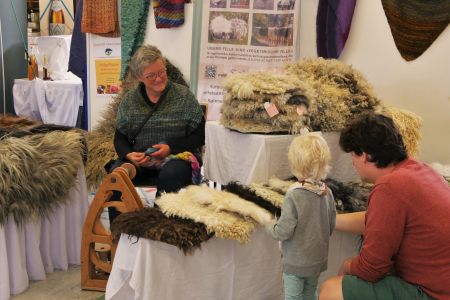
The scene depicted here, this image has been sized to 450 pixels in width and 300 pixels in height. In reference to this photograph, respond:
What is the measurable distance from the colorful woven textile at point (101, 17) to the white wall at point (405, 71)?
5.11 ft

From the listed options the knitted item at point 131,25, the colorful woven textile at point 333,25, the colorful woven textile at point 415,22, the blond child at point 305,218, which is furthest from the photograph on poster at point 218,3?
the blond child at point 305,218

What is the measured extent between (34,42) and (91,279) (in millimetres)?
3496

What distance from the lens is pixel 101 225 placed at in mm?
2160

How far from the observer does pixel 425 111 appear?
274 centimetres

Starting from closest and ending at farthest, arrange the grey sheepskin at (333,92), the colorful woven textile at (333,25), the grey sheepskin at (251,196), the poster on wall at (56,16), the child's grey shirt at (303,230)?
the child's grey shirt at (303,230) < the grey sheepskin at (251,196) < the grey sheepskin at (333,92) < the colorful woven textile at (333,25) < the poster on wall at (56,16)

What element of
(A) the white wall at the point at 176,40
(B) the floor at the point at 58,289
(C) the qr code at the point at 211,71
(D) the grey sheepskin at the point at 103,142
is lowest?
(B) the floor at the point at 58,289

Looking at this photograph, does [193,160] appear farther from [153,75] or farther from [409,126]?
[409,126]

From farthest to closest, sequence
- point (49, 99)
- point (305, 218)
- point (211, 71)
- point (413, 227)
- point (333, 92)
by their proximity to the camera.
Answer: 1. point (49, 99)
2. point (211, 71)
3. point (333, 92)
4. point (305, 218)
5. point (413, 227)

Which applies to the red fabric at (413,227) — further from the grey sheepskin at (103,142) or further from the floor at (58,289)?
the grey sheepskin at (103,142)

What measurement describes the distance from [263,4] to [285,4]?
0.16 metres

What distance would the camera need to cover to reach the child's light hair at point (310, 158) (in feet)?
5.18

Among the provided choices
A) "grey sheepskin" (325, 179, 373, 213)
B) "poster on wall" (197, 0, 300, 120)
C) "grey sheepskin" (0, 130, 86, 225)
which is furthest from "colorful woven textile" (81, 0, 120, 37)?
"grey sheepskin" (325, 179, 373, 213)

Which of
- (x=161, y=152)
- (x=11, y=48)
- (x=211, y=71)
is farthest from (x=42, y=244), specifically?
(x=11, y=48)

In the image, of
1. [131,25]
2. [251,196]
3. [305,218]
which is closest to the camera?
[305,218]
